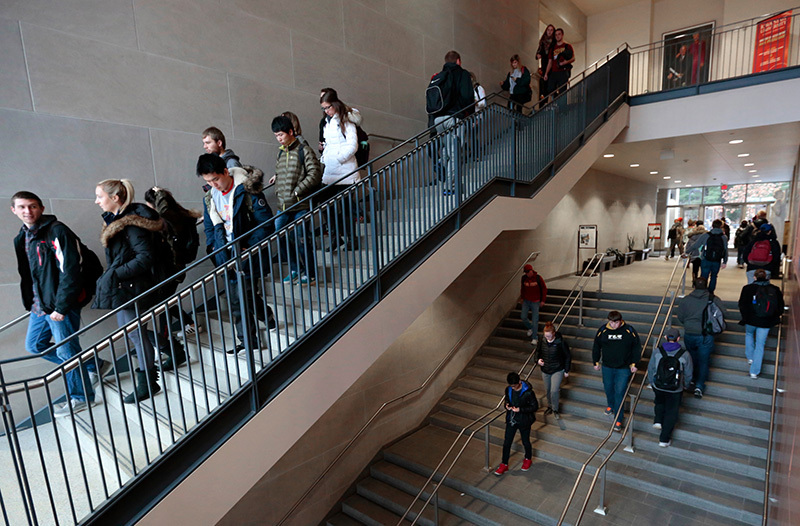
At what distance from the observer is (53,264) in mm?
3156

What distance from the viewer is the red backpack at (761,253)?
258 inches

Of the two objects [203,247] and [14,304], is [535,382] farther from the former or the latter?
[14,304]

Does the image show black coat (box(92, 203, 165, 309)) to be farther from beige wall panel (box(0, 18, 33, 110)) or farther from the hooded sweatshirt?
the hooded sweatshirt

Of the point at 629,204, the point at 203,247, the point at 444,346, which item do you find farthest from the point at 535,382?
the point at 629,204

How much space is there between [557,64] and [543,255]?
15.4 ft

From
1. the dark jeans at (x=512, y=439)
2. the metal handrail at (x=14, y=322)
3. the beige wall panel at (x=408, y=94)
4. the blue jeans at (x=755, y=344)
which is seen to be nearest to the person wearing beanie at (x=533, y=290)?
the dark jeans at (x=512, y=439)

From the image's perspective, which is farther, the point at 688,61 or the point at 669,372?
the point at 688,61

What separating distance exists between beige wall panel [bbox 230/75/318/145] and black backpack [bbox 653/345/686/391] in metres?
5.81

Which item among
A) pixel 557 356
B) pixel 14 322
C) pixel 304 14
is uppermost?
pixel 304 14

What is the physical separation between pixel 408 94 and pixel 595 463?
664cm

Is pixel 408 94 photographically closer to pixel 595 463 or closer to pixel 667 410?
pixel 667 410

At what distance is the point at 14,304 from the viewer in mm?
3666

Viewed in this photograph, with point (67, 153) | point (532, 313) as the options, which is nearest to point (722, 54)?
point (532, 313)

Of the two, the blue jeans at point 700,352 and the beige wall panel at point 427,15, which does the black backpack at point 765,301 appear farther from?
the beige wall panel at point 427,15
